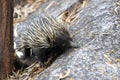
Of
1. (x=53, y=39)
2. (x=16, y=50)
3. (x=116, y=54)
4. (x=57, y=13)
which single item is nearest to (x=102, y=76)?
(x=116, y=54)

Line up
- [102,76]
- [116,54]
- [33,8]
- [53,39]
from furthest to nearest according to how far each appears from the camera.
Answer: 1. [33,8]
2. [53,39]
3. [116,54]
4. [102,76]

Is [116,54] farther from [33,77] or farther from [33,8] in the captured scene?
[33,8]

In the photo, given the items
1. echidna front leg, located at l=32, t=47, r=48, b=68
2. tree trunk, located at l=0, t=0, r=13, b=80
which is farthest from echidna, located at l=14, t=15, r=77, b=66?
tree trunk, located at l=0, t=0, r=13, b=80

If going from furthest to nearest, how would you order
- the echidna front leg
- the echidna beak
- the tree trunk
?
1. the tree trunk
2. the echidna front leg
3. the echidna beak

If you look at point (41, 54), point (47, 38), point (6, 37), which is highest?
point (6, 37)

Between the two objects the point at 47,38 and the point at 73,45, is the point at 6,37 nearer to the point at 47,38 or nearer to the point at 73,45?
the point at 47,38

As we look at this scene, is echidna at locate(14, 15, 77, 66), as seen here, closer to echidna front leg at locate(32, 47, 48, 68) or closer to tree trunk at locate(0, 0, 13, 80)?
echidna front leg at locate(32, 47, 48, 68)

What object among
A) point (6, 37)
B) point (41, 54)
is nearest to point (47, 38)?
point (41, 54)

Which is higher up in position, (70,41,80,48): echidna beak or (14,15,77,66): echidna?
(14,15,77,66): echidna
